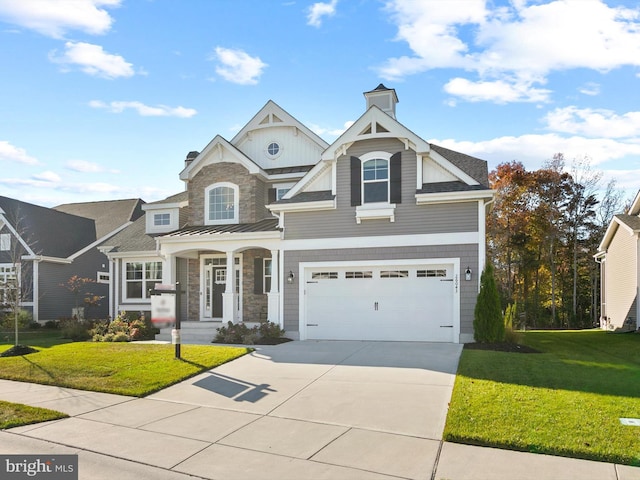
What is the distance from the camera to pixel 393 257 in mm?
14773

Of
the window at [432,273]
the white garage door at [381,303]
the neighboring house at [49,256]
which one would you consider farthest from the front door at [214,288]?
the neighboring house at [49,256]

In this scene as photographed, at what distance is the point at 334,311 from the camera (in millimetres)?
15336

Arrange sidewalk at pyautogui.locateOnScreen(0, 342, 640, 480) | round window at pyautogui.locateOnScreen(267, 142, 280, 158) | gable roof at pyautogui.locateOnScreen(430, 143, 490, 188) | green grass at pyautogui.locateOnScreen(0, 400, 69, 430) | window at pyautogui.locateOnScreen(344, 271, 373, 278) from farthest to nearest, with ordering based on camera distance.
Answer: round window at pyautogui.locateOnScreen(267, 142, 280, 158) < gable roof at pyautogui.locateOnScreen(430, 143, 490, 188) < window at pyautogui.locateOnScreen(344, 271, 373, 278) < green grass at pyautogui.locateOnScreen(0, 400, 69, 430) < sidewalk at pyautogui.locateOnScreen(0, 342, 640, 480)

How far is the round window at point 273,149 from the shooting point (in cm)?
2013

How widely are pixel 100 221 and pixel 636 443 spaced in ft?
97.9

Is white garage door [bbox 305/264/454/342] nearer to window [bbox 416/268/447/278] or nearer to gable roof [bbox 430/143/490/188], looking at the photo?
window [bbox 416/268/447/278]

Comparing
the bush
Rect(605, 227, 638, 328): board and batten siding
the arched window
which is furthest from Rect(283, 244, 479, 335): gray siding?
Rect(605, 227, 638, 328): board and batten siding

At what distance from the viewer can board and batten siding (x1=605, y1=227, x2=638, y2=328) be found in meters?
19.0

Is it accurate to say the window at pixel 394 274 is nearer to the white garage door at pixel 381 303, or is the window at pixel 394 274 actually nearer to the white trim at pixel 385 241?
the white garage door at pixel 381 303

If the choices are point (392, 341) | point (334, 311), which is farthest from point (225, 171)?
point (392, 341)

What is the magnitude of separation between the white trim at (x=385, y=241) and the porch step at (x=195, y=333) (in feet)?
12.7

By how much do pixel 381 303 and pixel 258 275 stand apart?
5.28 meters

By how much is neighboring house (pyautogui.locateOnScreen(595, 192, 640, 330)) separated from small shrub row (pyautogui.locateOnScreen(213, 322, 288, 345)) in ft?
A: 45.3

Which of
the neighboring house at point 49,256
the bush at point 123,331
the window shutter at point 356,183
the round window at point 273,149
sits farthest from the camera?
the neighboring house at point 49,256
